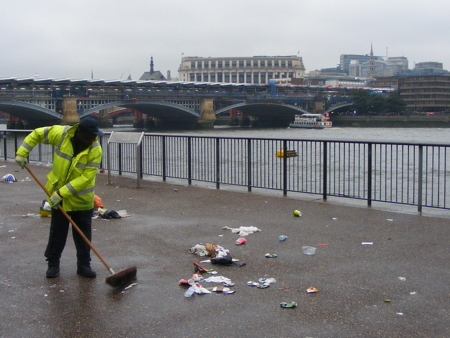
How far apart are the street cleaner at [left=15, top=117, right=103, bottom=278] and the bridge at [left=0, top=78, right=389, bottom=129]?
51773 mm

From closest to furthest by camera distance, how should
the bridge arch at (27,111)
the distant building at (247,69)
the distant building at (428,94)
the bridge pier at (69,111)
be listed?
the bridge arch at (27,111) < the bridge pier at (69,111) < the distant building at (428,94) < the distant building at (247,69)

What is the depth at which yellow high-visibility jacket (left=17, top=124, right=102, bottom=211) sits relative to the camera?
4.74 meters

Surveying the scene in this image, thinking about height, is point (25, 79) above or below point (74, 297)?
above

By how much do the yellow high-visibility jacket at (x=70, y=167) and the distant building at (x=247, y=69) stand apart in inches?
6375

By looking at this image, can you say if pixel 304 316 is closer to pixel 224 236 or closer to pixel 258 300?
pixel 258 300

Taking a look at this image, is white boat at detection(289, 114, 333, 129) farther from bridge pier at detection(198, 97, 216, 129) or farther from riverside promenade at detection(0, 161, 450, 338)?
riverside promenade at detection(0, 161, 450, 338)

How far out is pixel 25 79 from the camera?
2653 inches

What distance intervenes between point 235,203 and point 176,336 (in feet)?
16.7

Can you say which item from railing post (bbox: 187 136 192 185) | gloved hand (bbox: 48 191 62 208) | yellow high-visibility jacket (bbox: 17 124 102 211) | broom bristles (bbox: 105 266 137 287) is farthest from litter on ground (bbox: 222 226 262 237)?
railing post (bbox: 187 136 192 185)

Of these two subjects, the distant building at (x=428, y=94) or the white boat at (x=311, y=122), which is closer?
the white boat at (x=311, y=122)

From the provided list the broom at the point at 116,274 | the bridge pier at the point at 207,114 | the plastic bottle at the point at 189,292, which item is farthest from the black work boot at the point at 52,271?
the bridge pier at the point at 207,114

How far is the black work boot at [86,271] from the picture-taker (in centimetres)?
490

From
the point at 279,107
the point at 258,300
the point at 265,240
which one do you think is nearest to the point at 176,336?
the point at 258,300

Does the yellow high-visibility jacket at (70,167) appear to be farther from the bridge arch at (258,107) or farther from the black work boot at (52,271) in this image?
the bridge arch at (258,107)
